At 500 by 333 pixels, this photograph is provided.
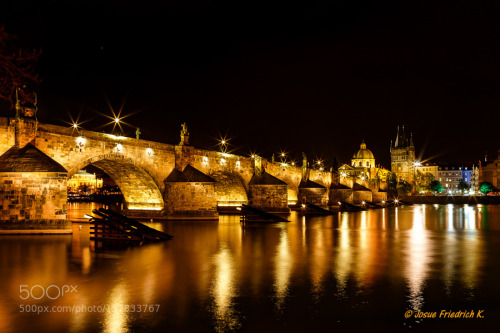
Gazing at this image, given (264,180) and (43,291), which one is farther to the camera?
(264,180)

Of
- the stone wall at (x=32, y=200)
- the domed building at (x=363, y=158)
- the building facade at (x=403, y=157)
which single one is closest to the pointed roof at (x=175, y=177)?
the stone wall at (x=32, y=200)

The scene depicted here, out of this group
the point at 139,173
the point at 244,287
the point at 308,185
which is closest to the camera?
the point at 244,287

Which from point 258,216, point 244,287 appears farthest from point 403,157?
point 244,287

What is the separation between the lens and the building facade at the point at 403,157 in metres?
153

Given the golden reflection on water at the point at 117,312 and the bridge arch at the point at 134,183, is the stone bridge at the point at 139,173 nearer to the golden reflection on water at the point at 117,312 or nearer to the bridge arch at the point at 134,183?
the bridge arch at the point at 134,183

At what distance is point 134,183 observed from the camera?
30.9 metres

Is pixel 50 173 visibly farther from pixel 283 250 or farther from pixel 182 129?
pixel 182 129

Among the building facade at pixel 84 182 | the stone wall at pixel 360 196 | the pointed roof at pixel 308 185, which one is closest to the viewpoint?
the pointed roof at pixel 308 185

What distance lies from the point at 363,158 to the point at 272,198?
10558 centimetres

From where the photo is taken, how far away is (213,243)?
17.9m

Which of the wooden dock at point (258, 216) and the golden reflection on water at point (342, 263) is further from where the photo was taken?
the wooden dock at point (258, 216)

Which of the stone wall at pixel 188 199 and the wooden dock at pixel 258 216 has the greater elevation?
the stone wall at pixel 188 199

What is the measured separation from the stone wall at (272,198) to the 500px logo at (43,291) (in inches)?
1187

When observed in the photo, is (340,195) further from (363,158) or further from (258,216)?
(363,158)
